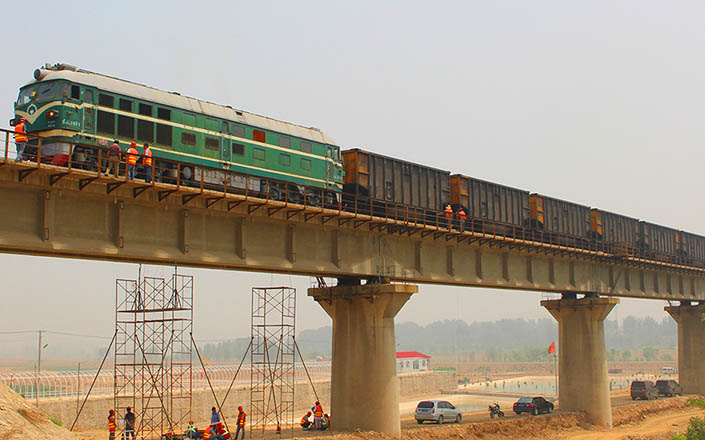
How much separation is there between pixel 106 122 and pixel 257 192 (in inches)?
266

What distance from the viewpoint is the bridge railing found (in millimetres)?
24672

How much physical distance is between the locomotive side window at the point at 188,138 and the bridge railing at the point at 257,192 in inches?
42.7

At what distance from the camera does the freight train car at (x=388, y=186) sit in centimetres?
3622

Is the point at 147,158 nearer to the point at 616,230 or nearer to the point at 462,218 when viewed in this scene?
the point at 462,218

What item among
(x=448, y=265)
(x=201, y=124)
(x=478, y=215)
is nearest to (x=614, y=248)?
(x=478, y=215)

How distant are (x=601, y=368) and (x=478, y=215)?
16974 millimetres

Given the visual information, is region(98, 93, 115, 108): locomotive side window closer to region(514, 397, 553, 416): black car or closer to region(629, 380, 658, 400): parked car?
region(514, 397, 553, 416): black car

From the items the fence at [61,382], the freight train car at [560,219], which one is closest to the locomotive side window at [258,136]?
the fence at [61,382]

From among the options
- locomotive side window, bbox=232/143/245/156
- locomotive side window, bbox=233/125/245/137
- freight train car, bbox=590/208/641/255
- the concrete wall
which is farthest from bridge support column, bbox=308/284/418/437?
freight train car, bbox=590/208/641/255

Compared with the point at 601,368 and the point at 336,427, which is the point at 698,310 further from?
the point at 336,427

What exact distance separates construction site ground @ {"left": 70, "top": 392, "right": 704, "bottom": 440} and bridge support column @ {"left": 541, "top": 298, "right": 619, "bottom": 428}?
1536 mm

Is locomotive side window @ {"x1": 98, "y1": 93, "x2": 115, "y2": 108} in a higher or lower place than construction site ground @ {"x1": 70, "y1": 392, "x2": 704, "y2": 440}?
higher

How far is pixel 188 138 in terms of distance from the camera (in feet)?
97.7

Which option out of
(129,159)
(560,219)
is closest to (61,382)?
(129,159)
